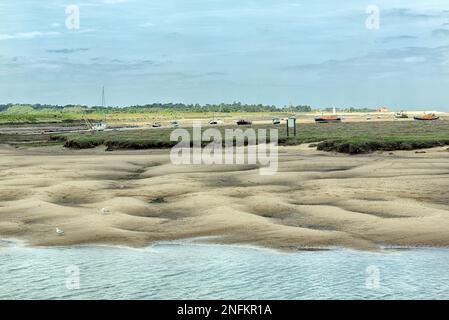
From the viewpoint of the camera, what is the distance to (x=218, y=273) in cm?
1614

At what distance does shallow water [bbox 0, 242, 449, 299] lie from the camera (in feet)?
47.7

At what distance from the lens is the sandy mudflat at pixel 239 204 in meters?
20.0

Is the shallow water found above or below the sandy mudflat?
below

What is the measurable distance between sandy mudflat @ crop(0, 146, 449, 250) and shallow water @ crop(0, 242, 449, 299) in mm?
1199

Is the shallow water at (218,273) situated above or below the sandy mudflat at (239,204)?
below

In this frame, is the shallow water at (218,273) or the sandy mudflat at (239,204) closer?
the shallow water at (218,273)

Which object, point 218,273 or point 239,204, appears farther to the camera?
point 239,204

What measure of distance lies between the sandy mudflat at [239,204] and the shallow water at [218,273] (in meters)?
1.20

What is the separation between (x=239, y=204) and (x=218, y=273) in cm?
896

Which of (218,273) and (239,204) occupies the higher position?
(239,204)

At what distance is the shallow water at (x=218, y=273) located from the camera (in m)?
14.5
